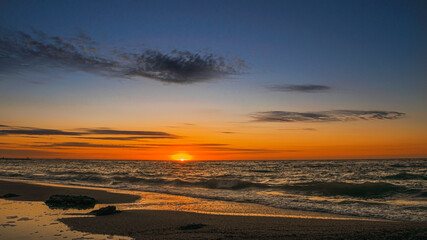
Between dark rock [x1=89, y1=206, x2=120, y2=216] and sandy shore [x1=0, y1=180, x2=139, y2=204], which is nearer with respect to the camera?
dark rock [x1=89, y1=206, x2=120, y2=216]

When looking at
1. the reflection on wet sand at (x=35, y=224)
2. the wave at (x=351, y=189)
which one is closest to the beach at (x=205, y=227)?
the reflection on wet sand at (x=35, y=224)

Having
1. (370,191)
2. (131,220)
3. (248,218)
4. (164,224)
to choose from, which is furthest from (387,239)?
(370,191)

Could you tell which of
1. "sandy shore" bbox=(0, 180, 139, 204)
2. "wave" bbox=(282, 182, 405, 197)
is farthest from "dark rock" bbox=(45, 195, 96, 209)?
"wave" bbox=(282, 182, 405, 197)

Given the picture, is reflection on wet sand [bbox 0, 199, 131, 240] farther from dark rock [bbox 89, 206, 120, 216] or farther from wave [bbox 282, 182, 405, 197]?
wave [bbox 282, 182, 405, 197]

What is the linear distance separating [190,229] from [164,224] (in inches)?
68.9

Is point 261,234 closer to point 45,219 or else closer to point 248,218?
point 248,218

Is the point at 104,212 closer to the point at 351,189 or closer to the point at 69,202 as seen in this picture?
the point at 69,202

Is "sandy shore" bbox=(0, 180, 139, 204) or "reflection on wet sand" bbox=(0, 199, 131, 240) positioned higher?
"reflection on wet sand" bbox=(0, 199, 131, 240)

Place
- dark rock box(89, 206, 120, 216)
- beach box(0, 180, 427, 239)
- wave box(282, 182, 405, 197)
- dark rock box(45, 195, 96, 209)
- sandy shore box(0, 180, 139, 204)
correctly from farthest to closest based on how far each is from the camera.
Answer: wave box(282, 182, 405, 197) < sandy shore box(0, 180, 139, 204) < dark rock box(45, 195, 96, 209) < dark rock box(89, 206, 120, 216) < beach box(0, 180, 427, 239)

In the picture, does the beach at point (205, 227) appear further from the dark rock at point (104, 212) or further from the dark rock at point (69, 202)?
the dark rock at point (69, 202)

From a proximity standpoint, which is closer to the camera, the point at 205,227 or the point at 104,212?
the point at 205,227

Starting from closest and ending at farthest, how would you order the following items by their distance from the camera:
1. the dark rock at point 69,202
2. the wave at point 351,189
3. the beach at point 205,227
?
1. the beach at point 205,227
2. the dark rock at point 69,202
3. the wave at point 351,189

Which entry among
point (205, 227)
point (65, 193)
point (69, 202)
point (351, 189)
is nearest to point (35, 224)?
point (69, 202)

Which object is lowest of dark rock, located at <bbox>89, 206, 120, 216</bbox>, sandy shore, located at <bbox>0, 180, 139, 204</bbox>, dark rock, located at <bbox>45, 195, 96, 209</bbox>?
sandy shore, located at <bbox>0, 180, 139, 204</bbox>
